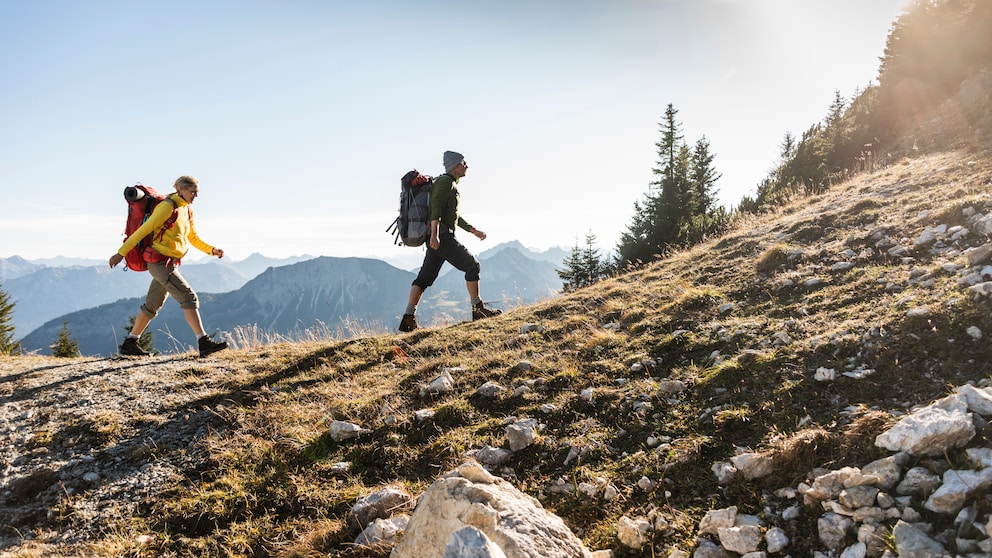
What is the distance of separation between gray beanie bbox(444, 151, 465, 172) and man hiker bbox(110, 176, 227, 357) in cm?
423

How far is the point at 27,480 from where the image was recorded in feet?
13.9

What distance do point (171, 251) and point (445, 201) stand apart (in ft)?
15.6

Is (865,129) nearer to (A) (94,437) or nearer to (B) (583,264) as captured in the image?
(B) (583,264)

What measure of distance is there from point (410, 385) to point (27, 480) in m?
3.79

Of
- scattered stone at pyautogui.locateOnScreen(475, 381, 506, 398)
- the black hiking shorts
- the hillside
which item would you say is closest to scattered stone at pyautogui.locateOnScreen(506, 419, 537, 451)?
the hillside

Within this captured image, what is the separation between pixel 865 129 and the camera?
71.2 feet

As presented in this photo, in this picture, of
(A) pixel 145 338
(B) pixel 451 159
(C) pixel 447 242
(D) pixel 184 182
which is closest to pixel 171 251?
(D) pixel 184 182

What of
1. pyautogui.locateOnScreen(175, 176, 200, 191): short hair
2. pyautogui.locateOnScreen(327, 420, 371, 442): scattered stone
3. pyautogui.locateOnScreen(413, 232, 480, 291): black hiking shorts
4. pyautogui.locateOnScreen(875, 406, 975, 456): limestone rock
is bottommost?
pyautogui.locateOnScreen(327, 420, 371, 442): scattered stone

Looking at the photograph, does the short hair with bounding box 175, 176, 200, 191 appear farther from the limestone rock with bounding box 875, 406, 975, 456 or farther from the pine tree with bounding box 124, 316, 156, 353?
the limestone rock with bounding box 875, 406, 975, 456

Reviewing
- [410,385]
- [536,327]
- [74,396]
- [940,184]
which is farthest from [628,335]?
[74,396]

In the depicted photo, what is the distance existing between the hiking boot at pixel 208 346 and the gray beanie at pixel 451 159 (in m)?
5.44

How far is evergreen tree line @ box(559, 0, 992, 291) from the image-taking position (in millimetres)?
20219

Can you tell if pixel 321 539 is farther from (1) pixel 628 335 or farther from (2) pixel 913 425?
(1) pixel 628 335

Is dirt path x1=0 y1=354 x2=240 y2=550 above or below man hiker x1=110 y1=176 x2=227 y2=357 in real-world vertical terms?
below
